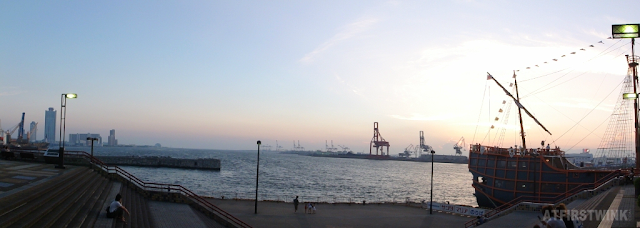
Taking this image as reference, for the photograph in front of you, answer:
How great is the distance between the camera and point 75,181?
18.4 meters

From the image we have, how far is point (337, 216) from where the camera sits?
2766 cm

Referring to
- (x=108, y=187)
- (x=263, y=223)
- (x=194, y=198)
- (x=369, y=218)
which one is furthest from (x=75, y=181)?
(x=369, y=218)

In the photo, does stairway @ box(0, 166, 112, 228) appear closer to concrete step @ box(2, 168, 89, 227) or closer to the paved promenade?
concrete step @ box(2, 168, 89, 227)

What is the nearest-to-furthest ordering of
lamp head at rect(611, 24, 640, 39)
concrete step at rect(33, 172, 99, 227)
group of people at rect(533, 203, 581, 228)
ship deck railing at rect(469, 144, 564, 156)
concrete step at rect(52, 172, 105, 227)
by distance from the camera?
group of people at rect(533, 203, 581, 228)
lamp head at rect(611, 24, 640, 39)
concrete step at rect(33, 172, 99, 227)
concrete step at rect(52, 172, 105, 227)
ship deck railing at rect(469, 144, 564, 156)

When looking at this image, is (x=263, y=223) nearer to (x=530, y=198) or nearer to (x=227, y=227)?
(x=227, y=227)

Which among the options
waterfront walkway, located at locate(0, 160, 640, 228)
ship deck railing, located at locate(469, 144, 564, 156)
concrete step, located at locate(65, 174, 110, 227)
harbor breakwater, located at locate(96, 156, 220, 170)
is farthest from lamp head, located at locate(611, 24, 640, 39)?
harbor breakwater, located at locate(96, 156, 220, 170)

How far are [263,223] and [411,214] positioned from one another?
41.6ft

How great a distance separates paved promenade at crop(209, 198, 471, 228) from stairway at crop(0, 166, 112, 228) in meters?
9.74

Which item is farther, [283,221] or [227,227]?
[283,221]

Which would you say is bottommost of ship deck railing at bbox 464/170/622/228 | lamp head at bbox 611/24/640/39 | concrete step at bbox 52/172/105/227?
ship deck railing at bbox 464/170/622/228

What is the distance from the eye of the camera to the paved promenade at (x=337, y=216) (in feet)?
81.3

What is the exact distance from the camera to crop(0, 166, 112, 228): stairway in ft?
34.9

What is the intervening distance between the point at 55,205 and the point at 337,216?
18.5m

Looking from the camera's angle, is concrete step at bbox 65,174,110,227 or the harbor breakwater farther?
the harbor breakwater
